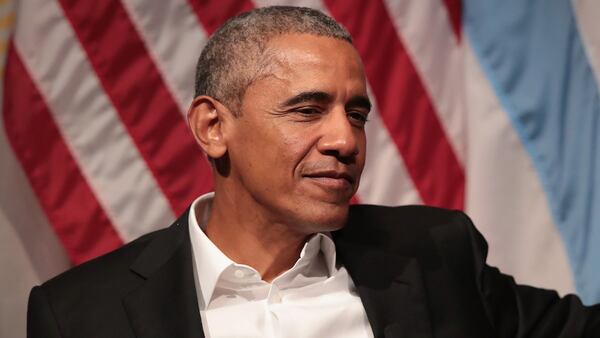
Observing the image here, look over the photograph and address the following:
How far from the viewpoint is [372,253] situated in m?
1.70

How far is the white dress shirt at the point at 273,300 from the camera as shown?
156cm

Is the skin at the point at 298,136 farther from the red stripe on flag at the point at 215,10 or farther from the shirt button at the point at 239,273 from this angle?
the red stripe on flag at the point at 215,10

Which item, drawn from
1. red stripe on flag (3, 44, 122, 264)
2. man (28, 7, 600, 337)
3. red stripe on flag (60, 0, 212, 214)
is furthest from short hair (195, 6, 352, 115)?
red stripe on flag (3, 44, 122, 264)

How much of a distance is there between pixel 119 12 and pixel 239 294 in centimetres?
84

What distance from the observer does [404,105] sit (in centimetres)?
219

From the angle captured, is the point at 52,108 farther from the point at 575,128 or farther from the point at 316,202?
the point at 575,128

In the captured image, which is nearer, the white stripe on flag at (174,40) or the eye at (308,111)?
the eye at (308,111)

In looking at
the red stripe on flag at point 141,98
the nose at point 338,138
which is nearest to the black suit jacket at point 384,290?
the nose at point 338,138

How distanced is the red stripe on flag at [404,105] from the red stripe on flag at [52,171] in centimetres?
78

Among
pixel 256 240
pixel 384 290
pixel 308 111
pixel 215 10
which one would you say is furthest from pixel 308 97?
pixel 215 10

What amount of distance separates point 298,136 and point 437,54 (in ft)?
2.78

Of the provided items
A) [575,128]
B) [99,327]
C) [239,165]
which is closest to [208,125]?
[239,165]

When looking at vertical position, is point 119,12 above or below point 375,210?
above

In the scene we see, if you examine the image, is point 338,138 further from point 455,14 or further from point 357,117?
point 455,14
